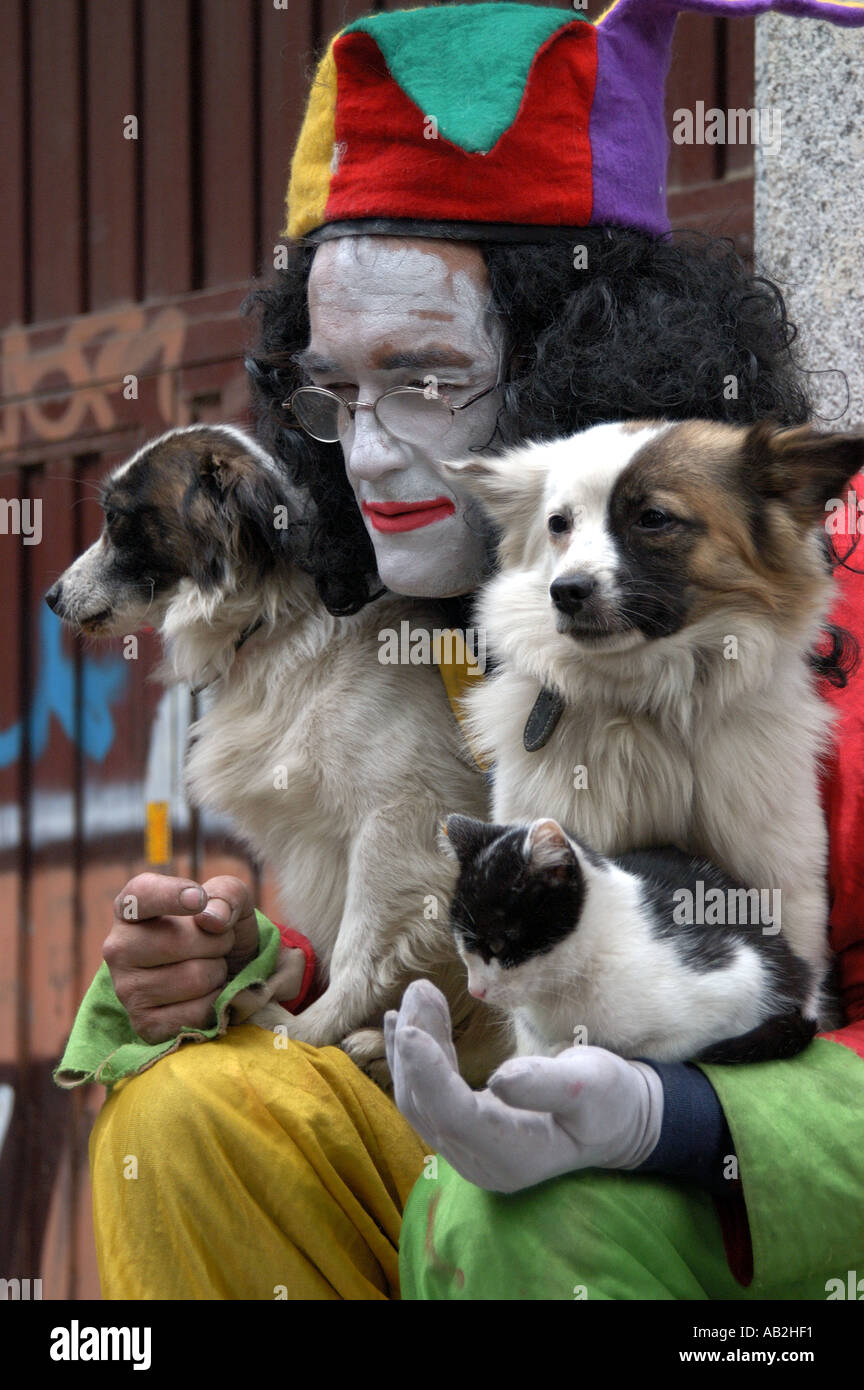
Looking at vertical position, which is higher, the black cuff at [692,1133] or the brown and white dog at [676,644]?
the brown and white dog at [676,644]

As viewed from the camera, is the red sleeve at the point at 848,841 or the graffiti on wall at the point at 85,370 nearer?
the red sleeve at the point at 848,841

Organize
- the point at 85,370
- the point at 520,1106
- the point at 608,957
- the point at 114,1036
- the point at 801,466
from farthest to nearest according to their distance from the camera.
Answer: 1. the point at 85,370
2. the point at 114,1036
3. the point at 801,466
4. the point at 608,957
5. the point at 520,1106

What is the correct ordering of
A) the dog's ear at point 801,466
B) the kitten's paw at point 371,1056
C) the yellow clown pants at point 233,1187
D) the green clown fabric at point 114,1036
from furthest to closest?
the kitten's paw at point 371,1056 → the green clown fabric at point 114,1036 → the yellow clown pants at point 233,1187 → the dog's ear at point 801,466

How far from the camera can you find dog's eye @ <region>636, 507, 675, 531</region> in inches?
68.0

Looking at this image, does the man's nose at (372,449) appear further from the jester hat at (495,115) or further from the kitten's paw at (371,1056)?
the kitten's paw at (371,1056)

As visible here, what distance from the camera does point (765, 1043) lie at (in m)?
1.68

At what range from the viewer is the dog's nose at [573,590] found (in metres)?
1.68

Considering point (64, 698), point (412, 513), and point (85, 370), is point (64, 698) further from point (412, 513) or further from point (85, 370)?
point (412, 513)

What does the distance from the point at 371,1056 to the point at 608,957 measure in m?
Answer: 0.75

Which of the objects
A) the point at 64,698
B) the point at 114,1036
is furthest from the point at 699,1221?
the point at 64,698

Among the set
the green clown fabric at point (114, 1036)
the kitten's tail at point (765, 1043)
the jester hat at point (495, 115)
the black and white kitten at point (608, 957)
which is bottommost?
the green clown fabric at point (114, 1036)

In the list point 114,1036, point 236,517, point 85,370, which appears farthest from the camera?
point 85,370

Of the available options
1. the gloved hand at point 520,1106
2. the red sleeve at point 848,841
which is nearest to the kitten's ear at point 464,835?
the gloved hand at point 520,1106
